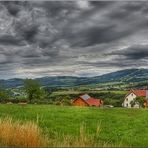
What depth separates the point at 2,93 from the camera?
12250 cm

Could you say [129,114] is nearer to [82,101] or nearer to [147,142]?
[147,142]

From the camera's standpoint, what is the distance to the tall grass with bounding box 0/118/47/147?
15.3m

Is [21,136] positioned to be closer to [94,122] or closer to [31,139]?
[31,139]

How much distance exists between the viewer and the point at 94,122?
25281mm

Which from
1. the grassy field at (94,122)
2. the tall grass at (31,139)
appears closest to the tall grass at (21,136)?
the tall grass at (31,139)

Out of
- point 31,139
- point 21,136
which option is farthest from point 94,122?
point 31,139

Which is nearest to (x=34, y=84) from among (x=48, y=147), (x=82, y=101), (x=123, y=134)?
(x=82, y=101)

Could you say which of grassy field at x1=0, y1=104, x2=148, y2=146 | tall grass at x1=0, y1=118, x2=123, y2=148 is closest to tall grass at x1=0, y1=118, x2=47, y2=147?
tall grass at x1=0, y1=118, x2=123, y2=148

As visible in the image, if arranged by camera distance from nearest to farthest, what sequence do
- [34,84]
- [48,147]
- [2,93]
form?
[48,147]
[34,84]
[2,93]

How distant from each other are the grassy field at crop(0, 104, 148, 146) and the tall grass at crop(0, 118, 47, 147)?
287 cm

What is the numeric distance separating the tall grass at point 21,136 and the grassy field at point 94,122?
287 cm

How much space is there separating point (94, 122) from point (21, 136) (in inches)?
401

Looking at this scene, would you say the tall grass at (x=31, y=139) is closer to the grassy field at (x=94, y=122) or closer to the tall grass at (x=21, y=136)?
the tall grass at (x=21, y=136)

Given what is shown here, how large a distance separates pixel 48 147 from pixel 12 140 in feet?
7.26
